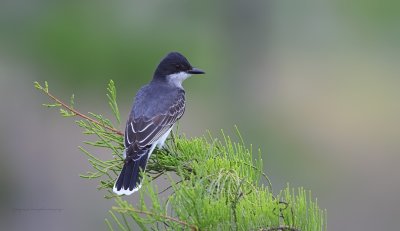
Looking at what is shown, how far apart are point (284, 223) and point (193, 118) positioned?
638cm

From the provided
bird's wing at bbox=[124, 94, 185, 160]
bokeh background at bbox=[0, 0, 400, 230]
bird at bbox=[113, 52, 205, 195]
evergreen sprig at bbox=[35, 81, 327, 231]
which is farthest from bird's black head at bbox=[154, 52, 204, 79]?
bokeh background at bbox=[0, 0, 400, 230]

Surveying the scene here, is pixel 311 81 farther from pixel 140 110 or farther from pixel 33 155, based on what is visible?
pixel 140 110

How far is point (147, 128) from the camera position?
3.29 meters

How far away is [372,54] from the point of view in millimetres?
11172

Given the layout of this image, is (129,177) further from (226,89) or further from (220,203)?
(226,89)

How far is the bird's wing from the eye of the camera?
283 cm

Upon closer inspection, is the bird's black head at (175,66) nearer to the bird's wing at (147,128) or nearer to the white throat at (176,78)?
Answer: the white throat at (176,78)

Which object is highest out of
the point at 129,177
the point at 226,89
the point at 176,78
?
the point at 176,78

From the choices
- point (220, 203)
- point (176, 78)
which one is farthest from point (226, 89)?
point (220, 203)

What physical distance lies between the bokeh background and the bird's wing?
364 cm

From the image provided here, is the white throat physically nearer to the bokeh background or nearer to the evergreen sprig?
the evergreen sprig

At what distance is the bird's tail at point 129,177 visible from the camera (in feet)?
8.14

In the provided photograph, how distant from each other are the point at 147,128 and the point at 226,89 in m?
6.28

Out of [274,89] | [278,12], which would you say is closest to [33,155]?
[274,89]
